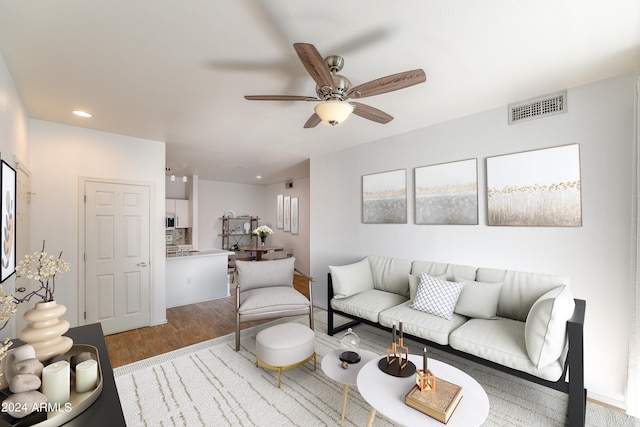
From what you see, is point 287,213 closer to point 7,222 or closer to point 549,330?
point 7,222

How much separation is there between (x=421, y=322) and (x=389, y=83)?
2049mm

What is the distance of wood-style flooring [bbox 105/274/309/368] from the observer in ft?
10.0

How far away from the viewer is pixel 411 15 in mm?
1509

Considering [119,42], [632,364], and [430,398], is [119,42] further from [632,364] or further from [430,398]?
[632,364]

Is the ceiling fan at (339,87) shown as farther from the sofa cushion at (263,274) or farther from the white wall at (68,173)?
the white wall at (68,173)

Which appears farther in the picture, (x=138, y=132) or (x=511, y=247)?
(x=138, y=132)

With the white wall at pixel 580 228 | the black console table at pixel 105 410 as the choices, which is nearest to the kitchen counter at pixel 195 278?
the white wall at pixel 580 228

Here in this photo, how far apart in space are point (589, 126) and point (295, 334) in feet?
10.2

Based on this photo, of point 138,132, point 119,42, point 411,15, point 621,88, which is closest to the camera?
point 411,15

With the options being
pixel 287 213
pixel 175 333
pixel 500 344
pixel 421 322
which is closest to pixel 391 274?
pixel 421 322

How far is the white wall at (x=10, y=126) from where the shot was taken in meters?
1.86

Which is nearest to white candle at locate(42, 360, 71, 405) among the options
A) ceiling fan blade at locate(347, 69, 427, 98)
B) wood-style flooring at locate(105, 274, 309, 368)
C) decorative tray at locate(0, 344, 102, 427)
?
decorative tray at locate(0, 344, 102, 427)

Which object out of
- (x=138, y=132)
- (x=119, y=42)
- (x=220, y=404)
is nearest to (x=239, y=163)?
(x=138, y=132)

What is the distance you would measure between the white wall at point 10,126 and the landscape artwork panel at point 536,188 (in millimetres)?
4018
